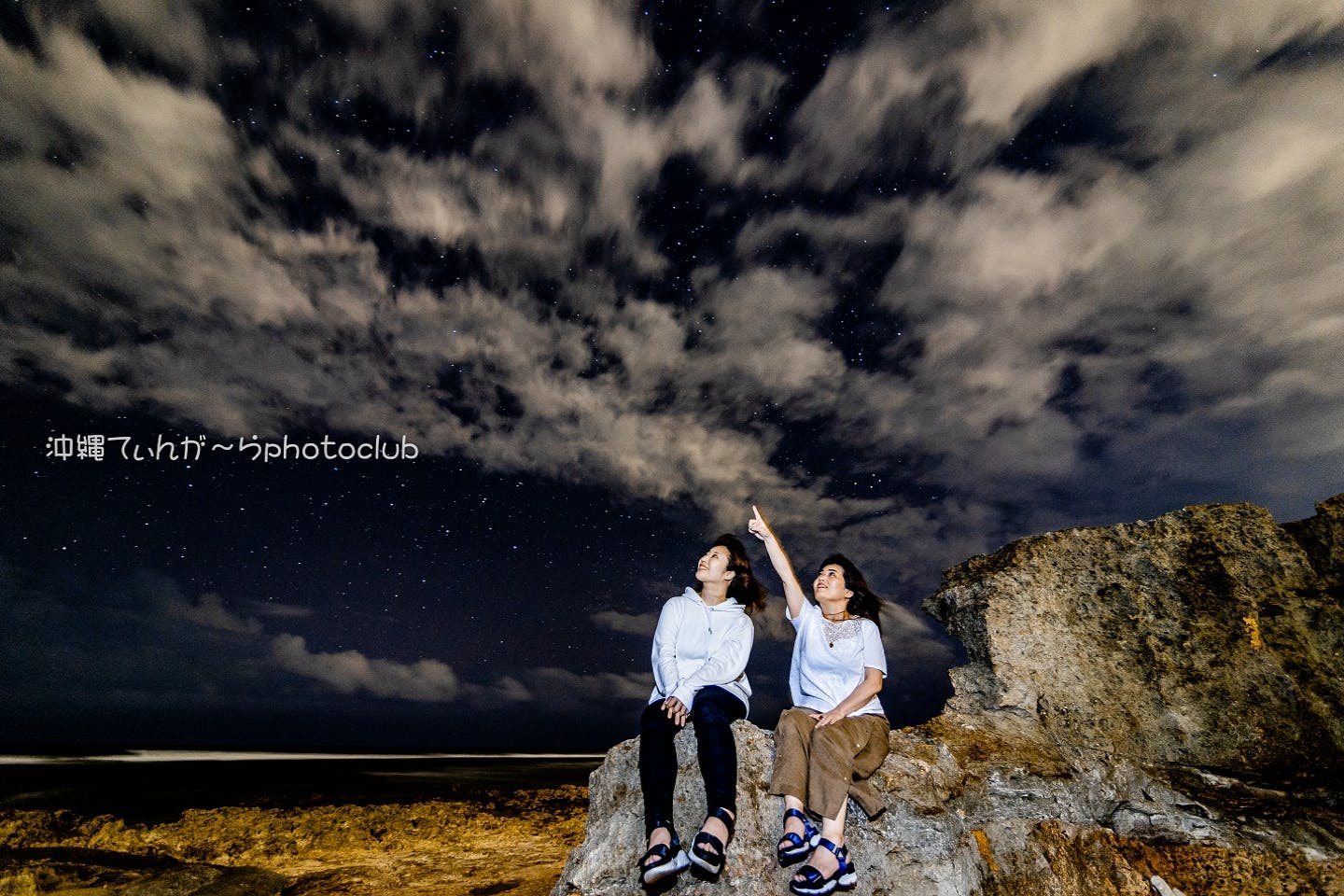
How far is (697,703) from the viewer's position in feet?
12.1

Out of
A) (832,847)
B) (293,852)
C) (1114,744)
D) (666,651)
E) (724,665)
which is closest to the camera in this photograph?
(832,847)

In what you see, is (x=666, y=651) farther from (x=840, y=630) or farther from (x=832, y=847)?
(x=832, y=847)

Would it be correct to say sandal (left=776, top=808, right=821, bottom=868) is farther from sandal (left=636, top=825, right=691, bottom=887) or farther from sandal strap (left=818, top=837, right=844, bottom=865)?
sandal (left=636, top=825, right=691, bottom=887)

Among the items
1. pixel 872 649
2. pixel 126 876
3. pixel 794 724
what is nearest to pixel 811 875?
pixel 794 724

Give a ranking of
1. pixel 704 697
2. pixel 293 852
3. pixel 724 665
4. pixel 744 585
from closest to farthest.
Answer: pixel 704 697 → pixel 724 665 → pixel 744 585 → pixel 293 852

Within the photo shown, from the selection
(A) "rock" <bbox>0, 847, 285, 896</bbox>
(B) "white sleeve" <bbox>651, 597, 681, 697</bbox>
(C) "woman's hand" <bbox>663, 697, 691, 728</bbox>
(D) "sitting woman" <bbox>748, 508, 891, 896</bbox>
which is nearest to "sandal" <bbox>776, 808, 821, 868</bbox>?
(D) "sitting woman" <bbox>748, 508, 891, 896</bbox>

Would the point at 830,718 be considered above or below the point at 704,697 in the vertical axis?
below

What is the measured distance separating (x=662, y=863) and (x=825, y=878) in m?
0.90

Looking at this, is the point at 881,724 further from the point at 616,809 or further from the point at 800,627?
the point at 616,809

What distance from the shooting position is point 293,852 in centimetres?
673

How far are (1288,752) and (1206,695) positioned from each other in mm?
524

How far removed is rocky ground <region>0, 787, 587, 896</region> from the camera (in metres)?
5.60

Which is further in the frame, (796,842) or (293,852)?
(293,852)

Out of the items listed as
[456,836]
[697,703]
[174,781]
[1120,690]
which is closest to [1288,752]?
[1120,690]
